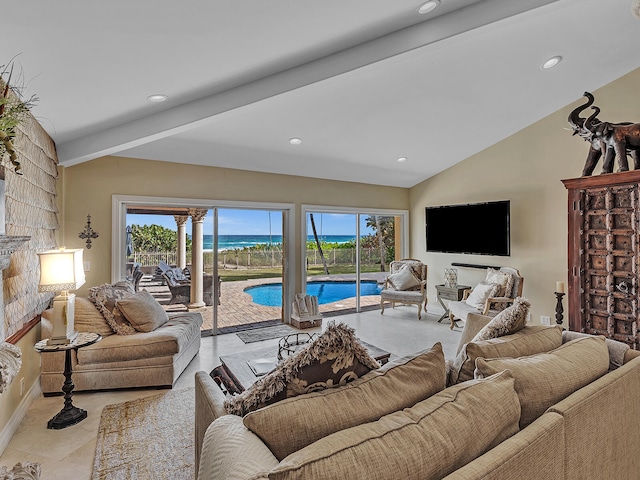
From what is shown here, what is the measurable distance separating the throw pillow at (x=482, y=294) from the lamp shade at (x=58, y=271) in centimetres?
461

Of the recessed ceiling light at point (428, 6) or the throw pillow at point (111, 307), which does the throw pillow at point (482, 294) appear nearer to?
the recessed ceiling light at point (428, 6)

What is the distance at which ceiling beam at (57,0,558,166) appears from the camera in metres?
2.32

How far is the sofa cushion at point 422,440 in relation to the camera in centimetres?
84

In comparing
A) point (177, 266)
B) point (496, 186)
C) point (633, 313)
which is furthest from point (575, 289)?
point (177, 266)

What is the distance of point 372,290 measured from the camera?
21.7ft

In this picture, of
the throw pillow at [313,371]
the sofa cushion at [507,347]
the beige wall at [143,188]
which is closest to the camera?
the throw pillow at [313,371]

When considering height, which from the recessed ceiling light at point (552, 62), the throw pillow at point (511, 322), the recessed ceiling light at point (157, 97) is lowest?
the throw pillow at point (511, 322)

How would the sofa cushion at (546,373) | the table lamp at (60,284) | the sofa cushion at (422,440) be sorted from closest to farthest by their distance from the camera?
the sofa cushion at (422,440)
the sofa cushion at (546,373)
the table lamp at (60,284)

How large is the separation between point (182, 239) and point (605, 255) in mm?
4885

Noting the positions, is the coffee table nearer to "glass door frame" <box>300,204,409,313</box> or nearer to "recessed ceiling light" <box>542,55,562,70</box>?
"glass door frame" <box>300,204,409,313</box>

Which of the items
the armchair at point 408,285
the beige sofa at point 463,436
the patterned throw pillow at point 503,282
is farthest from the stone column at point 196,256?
the patterned throw pillow at point 503,282

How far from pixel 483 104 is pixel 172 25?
348 cm

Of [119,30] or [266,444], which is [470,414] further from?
[119,30]

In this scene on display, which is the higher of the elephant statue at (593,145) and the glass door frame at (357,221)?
the elephant statue at (593,145)
